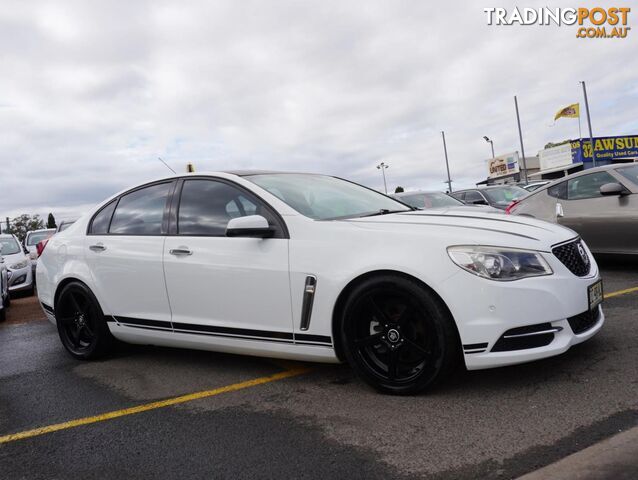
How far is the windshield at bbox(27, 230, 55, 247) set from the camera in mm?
16591

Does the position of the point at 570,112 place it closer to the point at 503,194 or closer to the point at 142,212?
the point at 503,194

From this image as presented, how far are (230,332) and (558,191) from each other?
563 centimetres

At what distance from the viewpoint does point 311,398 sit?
3539mm

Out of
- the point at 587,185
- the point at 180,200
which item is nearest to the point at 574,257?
the point at 180,200

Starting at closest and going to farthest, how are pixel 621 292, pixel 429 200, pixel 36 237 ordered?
pixel 621 292, pixel 429 200, pixel 36 237

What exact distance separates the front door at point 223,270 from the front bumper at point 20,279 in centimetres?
915

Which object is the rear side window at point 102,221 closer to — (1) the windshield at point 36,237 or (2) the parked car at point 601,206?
(2) the parked car at point 601,206

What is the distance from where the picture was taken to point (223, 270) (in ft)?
12.8

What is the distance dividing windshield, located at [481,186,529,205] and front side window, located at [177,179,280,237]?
10494 millimetres

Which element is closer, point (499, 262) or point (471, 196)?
point (499, 262)

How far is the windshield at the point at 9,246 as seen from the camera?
1289cm

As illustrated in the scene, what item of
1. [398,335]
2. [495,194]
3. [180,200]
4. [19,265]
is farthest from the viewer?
[495,194]

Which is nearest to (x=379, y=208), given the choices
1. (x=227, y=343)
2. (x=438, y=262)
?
(x=438, y=262)

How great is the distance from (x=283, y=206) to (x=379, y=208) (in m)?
0.87
